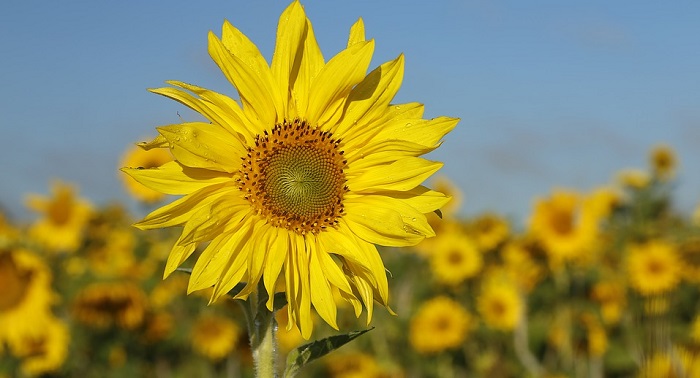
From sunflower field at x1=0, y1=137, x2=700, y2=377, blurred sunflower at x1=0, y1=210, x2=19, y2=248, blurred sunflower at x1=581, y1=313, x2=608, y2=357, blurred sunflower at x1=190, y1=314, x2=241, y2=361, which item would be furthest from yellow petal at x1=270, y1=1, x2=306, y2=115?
blurred sunflower at x1=581, y1=313, x2=608, y2=357

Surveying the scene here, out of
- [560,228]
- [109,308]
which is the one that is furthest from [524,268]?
[109,308]

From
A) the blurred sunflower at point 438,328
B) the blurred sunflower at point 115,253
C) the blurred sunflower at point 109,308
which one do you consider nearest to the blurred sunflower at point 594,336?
the blurred sunflower at point 438,328

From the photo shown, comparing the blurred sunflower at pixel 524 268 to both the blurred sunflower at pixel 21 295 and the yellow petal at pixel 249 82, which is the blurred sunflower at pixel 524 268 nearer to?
the blurred sunflower at pixel 21 295

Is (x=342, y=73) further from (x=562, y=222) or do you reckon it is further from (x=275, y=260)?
(x=562, y=222)

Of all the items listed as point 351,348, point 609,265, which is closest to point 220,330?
point 351,348

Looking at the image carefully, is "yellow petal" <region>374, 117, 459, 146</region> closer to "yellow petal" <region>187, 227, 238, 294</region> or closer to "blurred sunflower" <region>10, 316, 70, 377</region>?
"yellow petal" <region>187, 227, 238, 294</region>

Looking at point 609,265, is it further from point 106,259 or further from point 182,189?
point 182,189
